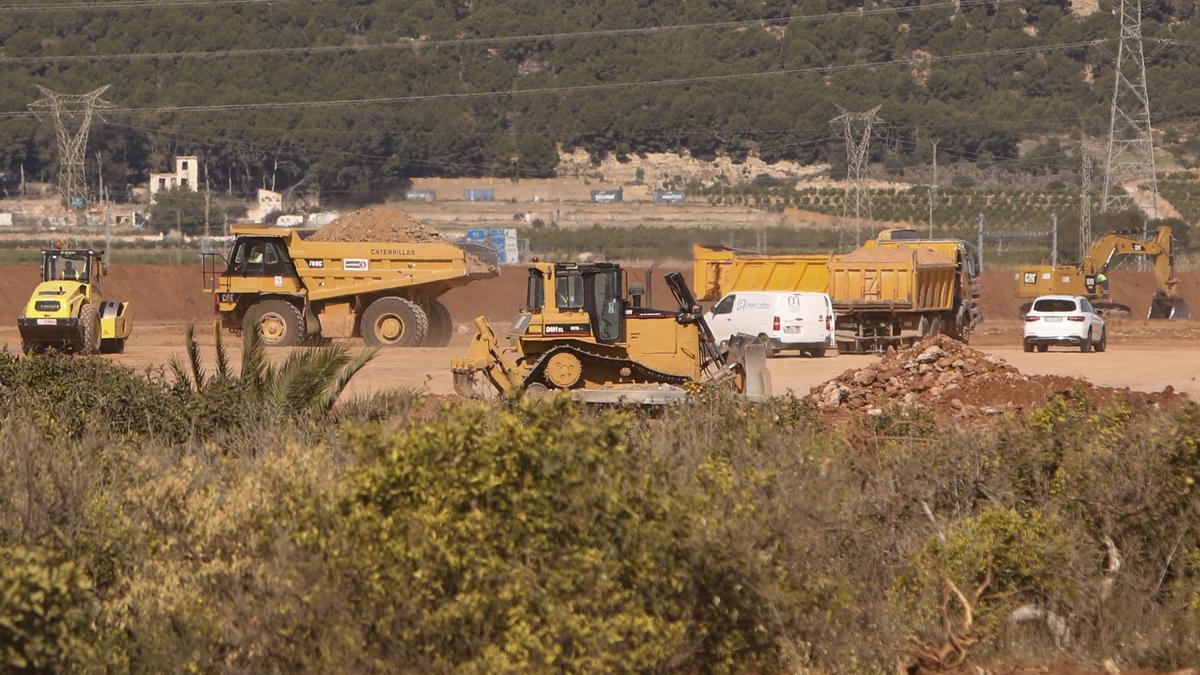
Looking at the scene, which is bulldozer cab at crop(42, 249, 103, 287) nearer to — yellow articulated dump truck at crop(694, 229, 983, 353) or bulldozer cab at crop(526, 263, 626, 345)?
bulldozer cab at crop(526, 263, 626, 345)

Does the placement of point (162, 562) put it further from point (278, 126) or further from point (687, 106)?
point (687, 106)

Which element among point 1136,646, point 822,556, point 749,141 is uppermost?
point 749,141

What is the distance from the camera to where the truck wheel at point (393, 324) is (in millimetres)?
35625

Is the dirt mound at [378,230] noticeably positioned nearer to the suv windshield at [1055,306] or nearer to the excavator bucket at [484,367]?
the suv windshield at [1055,306]

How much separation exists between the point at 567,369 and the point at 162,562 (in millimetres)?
12364

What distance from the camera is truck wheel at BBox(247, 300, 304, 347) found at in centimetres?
3472

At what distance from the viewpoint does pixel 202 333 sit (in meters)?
44.2

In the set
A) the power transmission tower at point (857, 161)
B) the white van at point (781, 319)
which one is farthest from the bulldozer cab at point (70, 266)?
the power transmission tower at point (857, 161)

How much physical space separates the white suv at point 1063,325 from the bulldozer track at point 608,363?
18.0 meters

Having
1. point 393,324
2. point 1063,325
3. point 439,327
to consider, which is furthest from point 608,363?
point 1063,325

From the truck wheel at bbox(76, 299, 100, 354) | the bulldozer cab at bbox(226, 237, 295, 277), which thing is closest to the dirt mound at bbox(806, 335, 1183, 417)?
the truck wheel at bbox(76, 299, 100, 354)

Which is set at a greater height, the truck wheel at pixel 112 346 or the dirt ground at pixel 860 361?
the truck wheel at pixel 112 346

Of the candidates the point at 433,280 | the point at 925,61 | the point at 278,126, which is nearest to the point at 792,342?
the point at 433,280

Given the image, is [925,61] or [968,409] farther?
[925,61]
